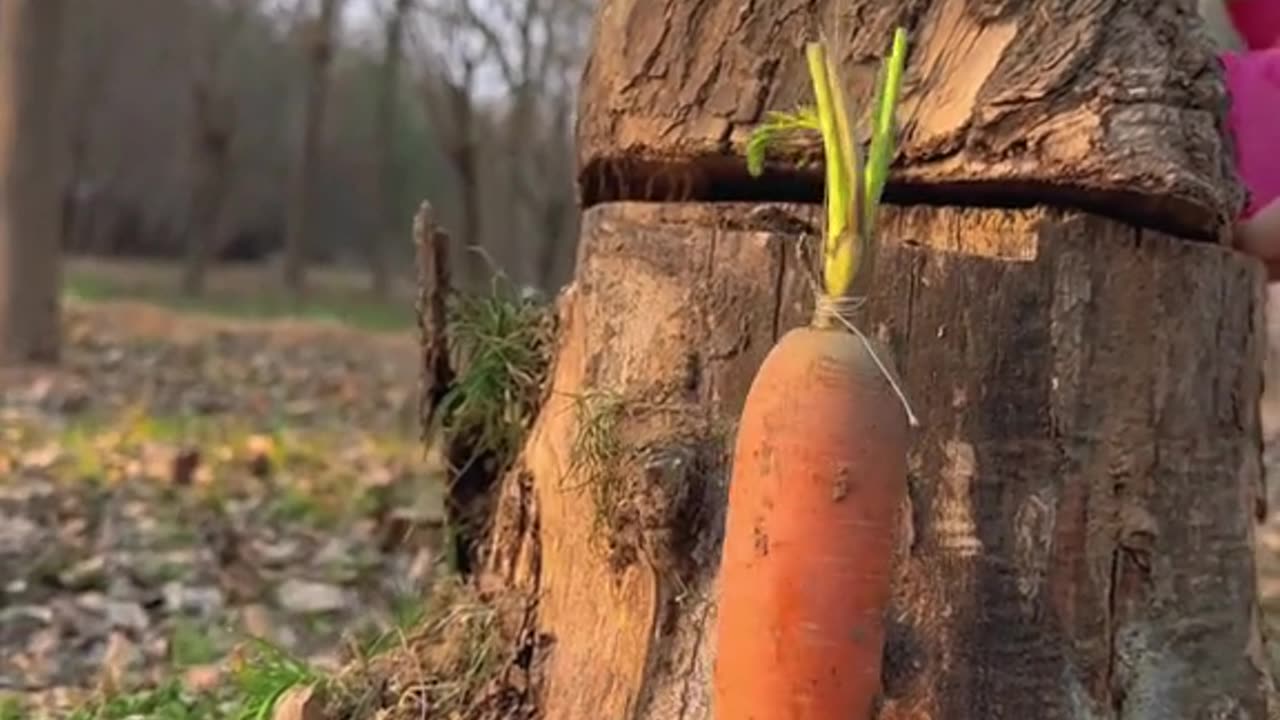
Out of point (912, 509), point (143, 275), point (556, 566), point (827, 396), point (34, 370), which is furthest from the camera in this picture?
point (143, 275)

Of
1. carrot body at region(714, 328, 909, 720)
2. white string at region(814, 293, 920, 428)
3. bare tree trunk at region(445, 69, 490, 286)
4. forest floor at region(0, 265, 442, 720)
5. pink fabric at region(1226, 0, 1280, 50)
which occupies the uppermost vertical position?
bare tree trunk at region(445, 69, 490, 286)

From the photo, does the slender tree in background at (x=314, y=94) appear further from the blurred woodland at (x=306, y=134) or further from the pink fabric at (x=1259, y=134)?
the pink fabric at (x=1259, y=134)

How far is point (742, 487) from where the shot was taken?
6.65 ft

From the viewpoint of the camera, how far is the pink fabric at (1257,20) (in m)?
3.13

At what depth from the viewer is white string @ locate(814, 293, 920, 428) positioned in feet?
6.30

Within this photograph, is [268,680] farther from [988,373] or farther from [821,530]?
[988,373]

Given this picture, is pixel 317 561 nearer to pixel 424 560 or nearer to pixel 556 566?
pixel 424 560

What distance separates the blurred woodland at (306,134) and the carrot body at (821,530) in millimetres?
15867

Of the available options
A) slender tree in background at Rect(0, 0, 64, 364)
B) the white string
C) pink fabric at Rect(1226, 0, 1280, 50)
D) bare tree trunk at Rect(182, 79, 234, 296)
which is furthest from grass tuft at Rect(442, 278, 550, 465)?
bare tree trunk at Rect(182, 79, 234, 296)

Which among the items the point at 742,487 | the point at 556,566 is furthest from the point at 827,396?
the point at 556,566

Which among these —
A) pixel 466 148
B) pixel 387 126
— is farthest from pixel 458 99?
pixel 387 126

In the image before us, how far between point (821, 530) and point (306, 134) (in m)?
20.5

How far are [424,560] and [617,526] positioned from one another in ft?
8.45

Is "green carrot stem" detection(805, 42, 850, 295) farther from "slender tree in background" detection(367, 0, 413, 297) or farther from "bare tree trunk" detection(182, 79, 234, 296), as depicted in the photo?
"bare tree trunk" detection(182, 79, 234, 296)
